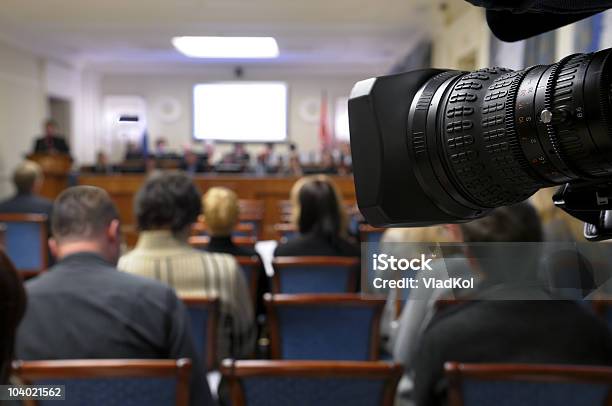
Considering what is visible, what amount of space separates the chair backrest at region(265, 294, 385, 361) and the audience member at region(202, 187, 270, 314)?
32.8 inches

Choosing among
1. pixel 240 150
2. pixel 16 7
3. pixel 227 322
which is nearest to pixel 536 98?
pixel 227 322

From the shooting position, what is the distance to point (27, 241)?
388 centimetres

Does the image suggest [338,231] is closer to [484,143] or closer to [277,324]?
[277,324]

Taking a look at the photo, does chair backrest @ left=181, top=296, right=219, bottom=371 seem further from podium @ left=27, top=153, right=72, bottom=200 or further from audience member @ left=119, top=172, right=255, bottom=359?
podium @ left=27, top=153, right=72, bottom=200

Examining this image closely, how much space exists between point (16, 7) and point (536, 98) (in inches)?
305

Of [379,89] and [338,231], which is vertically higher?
[379,89]

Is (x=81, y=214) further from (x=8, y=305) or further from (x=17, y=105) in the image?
(x=17, y=105)

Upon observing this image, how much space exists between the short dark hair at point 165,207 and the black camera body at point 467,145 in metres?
1.47

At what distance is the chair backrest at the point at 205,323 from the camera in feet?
5.92

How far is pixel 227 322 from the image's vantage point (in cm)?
213

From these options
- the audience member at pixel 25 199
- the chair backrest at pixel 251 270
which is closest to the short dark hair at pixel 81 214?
the chair backrest at pixel 251 270

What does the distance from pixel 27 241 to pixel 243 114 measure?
6.69m

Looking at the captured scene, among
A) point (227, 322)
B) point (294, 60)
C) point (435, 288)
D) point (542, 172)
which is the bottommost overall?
point (227, 322)

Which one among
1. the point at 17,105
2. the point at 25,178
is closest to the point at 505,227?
the point at 25,178
